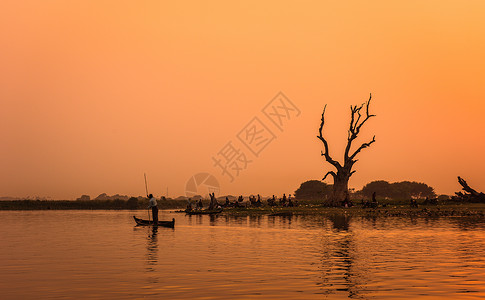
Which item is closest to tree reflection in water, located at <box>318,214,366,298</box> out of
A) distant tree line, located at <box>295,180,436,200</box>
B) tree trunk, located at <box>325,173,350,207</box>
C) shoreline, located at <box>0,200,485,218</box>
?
shoreline, located at <box>0,200,485,218</box>

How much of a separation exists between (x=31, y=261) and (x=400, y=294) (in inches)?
645

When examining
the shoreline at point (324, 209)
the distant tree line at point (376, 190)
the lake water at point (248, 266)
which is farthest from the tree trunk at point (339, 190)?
the distant tree line at point (376, 190)

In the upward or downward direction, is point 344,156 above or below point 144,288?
above

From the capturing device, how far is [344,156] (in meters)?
79.6

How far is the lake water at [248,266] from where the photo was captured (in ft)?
55.2

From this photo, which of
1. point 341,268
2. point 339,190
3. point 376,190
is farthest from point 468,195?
point 376,190

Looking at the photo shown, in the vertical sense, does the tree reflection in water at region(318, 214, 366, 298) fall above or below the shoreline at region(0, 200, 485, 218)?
below

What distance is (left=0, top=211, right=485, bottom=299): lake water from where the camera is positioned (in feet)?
55.2

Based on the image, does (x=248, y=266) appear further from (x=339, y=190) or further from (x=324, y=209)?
(x=339, y=190)

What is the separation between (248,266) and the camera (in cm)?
2273

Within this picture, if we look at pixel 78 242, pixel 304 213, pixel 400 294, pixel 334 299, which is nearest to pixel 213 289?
pixel 334 299

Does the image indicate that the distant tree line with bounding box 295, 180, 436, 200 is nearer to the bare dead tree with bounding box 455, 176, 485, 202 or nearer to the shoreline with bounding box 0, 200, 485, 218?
the shoreline with bounding box 0, 200, 485, 218

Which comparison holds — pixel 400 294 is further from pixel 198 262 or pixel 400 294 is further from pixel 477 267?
pixel 198 262

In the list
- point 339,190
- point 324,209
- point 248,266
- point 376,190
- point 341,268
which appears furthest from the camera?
point 376,190
